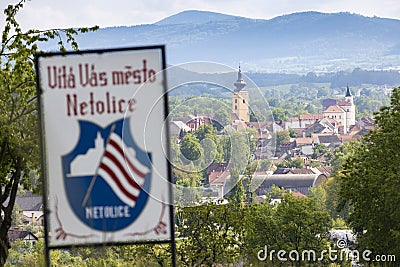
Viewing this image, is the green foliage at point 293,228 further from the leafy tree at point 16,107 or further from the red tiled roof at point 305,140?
the red tiled roof at point 305,140

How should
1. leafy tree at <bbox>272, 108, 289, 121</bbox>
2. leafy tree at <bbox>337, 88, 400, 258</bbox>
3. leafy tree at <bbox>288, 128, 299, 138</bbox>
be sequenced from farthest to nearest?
leafy tree at <bbox>272, 108, 289, 121</bbox> → leafy tree at <bbox>288, 128, 299, 138</bbox> → leafy tree at <bbox>337, 88, 400, 258</bbox>

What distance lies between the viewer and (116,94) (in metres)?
2.60

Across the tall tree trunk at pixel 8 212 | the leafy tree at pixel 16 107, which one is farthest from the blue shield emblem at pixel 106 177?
the tall tree trunk at pixel 8 212

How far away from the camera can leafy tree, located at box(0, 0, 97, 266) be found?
6.37m

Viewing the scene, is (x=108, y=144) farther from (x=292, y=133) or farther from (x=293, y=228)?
(x=292, y=133)

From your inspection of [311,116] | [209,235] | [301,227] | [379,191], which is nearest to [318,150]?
[311,116]

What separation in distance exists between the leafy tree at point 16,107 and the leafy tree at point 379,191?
203 inches

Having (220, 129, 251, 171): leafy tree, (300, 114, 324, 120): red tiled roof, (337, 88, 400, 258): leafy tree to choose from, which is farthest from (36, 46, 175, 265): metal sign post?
(300, 114, 324, 120): red tiled roof

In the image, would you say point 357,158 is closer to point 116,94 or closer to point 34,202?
point 116,94

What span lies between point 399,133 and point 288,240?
6988 millimetres

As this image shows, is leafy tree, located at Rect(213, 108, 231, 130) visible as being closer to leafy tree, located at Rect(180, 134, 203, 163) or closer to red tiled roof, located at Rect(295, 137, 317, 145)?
leafy tree, located at Rect(180, 134, 203, 163)

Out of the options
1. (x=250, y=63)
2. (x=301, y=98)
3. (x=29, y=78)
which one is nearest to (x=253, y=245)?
(x=29, y=78)

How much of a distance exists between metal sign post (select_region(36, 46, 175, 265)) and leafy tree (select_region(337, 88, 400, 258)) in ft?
26.4

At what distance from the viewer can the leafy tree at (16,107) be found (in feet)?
20.9
